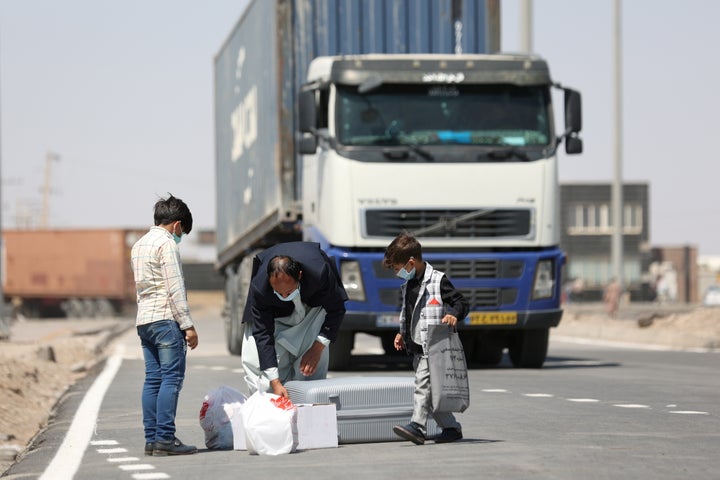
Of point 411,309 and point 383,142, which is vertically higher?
point 383,142

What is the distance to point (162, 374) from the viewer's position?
977cm

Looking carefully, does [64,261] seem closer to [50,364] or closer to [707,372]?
[50,364]

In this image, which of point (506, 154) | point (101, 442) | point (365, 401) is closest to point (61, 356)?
point (506, 154)

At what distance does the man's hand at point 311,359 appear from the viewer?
10234mm

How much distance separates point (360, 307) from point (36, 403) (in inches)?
150

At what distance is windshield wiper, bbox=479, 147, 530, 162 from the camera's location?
18.2 m

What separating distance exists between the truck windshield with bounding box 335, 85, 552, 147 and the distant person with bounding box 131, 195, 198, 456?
833 centimetres

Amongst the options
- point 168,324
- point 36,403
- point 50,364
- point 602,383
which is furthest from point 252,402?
point 50,364

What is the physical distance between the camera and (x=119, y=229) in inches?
2495

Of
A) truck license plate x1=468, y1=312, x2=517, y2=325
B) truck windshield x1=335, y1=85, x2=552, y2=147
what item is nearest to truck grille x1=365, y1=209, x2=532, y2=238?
truck windshield x1=335, y1=85, x2=552, y2=147

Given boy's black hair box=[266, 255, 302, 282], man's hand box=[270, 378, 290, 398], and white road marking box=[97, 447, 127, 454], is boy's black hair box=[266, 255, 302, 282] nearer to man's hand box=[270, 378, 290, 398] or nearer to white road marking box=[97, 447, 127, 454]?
man's hand box=[270, 378, 290, 398]

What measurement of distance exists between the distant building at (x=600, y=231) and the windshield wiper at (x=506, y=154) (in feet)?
232

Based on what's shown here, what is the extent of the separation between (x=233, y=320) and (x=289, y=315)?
545 inches

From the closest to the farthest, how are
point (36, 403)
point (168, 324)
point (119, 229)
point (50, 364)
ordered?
point (168, 324), point (36, 403), point (50, 364), point (119, 229)
